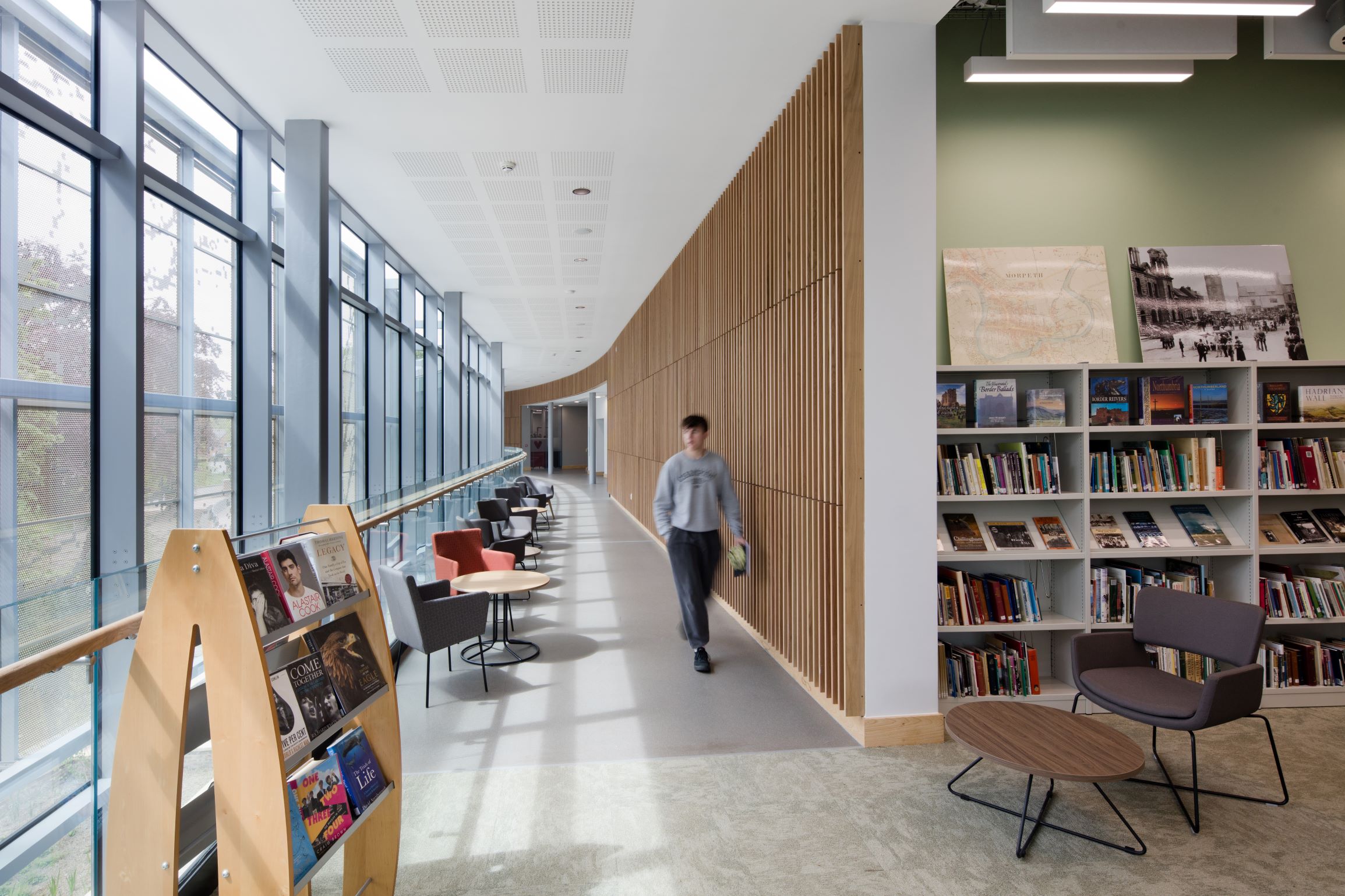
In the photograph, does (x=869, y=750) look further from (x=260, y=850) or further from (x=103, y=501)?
(x=103, y=501)

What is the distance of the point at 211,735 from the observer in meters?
1.94

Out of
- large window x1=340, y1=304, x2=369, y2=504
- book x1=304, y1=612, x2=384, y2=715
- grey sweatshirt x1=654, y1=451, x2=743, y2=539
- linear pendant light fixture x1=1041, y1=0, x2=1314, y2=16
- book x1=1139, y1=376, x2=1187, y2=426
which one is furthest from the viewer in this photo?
large window x1=340, y1=304, x2=369, y2=504

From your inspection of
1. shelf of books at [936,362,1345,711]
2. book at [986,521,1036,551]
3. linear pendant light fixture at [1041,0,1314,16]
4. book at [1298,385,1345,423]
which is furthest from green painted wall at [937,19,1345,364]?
linear pendant light fixture at [1041,0,1314,16]

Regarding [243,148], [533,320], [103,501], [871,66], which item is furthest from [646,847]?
[533,320]

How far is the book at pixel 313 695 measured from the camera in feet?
7.00

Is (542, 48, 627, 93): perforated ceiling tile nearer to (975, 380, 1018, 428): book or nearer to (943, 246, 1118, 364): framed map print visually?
(943, 246, 1118, 364): framed map print

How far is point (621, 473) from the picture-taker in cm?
1619

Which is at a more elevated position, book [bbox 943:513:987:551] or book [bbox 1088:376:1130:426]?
book [bbox 1088:376:1130:426]

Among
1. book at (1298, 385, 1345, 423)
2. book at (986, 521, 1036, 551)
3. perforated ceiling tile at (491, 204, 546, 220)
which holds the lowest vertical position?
book at (986, 521, 1036, 551)

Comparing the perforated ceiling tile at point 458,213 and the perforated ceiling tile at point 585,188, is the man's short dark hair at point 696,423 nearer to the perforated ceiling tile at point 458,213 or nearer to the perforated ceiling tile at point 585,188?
the perforated ceiling tile at point 585,188

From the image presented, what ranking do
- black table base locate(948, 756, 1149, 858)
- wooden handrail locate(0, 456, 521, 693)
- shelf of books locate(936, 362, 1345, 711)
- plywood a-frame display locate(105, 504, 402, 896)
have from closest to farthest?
wooden handrail locate(0, 456, 521, 693) < plywood a-frame display locate(105, 504, 402, 896) < black table base locate(948, 756, 1149, 858) < shelf of books locate(936, 362, 1345, 711)

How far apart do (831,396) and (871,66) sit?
5.57ft

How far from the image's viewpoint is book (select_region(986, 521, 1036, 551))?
4316 mm

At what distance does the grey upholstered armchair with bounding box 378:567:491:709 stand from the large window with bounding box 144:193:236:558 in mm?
1093
